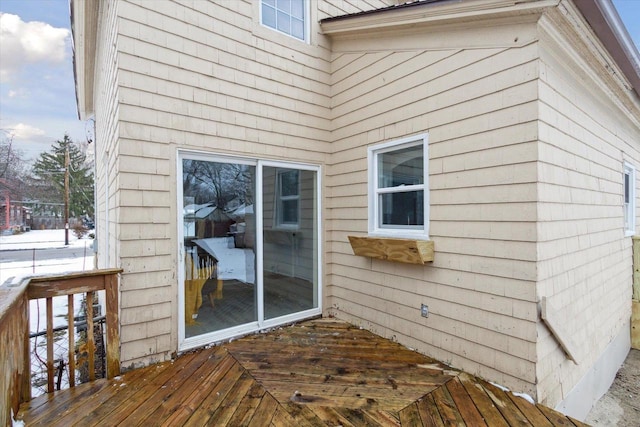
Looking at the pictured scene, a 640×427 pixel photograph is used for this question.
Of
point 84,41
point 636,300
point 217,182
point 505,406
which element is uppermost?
point 84,41

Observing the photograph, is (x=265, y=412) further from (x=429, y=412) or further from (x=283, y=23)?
(x=283, y=23)

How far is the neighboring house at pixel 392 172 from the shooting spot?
2482 mm

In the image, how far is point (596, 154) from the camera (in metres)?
3.37

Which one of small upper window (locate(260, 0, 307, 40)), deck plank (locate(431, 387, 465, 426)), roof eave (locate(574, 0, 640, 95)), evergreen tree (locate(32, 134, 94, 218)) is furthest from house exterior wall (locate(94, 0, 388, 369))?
evergreen tree (locate(32, 134, 94, 218))

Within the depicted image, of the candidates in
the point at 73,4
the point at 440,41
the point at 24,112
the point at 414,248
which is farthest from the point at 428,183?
the point at 24,112

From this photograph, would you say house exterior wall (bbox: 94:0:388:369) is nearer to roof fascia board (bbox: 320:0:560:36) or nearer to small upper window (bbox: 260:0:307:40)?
small upper window (bbox: 260:0:307:40)

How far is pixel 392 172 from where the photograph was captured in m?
3.52

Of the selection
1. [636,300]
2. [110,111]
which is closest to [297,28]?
[110,111]

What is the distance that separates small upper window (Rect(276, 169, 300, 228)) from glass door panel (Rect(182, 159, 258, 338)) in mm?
354

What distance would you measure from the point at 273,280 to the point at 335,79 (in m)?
2.71

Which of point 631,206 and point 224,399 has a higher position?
point 631,206

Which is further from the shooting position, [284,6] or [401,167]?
[284,6]

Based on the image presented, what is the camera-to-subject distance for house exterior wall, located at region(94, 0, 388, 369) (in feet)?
9.23

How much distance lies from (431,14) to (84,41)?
17.7 ft
